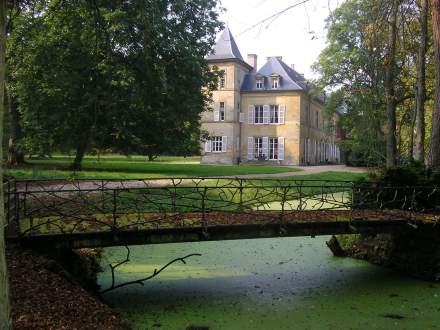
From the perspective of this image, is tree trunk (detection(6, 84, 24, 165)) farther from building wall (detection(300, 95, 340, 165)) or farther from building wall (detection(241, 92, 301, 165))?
building wall (detection(300, 95, 340, 165))

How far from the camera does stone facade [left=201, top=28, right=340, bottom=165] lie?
42406 millimetres

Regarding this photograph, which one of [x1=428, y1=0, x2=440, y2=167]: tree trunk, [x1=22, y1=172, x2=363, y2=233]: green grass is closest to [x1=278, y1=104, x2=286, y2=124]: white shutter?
[x1=22, y1=172, x2=363, y2=233]: green grass

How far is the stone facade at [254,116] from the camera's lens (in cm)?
4241

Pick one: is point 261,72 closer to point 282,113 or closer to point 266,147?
point 282,113

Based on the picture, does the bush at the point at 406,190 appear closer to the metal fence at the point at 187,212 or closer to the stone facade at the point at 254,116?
the metal fence at the point at 187,212

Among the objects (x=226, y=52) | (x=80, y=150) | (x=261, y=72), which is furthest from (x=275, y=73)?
(x=80, y=150)

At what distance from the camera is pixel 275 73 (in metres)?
43.6

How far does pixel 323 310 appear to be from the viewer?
6.34m

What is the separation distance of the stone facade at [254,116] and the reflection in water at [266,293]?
3298 centimetres

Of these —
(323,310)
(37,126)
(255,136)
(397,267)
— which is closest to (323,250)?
(397,267)

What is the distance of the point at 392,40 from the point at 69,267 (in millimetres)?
8664

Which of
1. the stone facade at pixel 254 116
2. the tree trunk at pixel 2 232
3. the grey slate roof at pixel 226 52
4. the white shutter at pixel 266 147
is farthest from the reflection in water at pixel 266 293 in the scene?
the grey slate roof at pixel 226 52

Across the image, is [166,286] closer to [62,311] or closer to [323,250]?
[62,311]

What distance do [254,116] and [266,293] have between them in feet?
122
